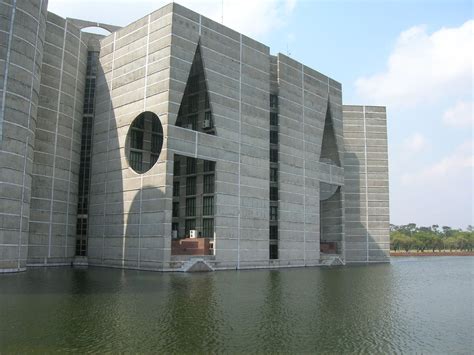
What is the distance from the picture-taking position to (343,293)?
39.6m

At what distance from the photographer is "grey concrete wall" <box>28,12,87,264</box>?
64.4 m

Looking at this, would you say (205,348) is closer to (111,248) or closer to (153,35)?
(111,248)

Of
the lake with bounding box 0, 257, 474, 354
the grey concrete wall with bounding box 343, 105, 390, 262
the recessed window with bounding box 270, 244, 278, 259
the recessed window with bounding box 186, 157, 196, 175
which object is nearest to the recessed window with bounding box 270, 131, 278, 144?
the recessed window with bounding box 186, 157, 196, 175

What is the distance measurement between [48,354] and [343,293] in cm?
2700

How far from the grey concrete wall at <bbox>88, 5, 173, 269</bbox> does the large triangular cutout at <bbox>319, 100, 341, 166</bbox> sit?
39.4m

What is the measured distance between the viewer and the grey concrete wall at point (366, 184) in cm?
10169

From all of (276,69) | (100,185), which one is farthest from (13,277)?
(276,69)

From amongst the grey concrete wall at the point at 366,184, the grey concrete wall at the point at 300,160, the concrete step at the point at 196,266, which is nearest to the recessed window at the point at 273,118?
the grey concrete wall at the point at 300,160

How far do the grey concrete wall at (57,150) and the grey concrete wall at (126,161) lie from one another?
307 centimetres

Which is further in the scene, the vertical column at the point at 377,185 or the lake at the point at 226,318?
the vertical column at the point at 377,185

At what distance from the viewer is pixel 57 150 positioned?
67250 mm

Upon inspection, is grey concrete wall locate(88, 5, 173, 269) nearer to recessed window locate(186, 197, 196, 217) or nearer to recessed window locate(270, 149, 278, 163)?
recessed window locate(186, 197, 196, 217)

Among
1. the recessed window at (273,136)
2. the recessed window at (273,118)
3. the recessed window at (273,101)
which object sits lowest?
the recessed window at (273,136)

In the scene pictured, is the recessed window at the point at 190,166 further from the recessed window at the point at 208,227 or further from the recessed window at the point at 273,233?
the recessed window at the point at 273,233
